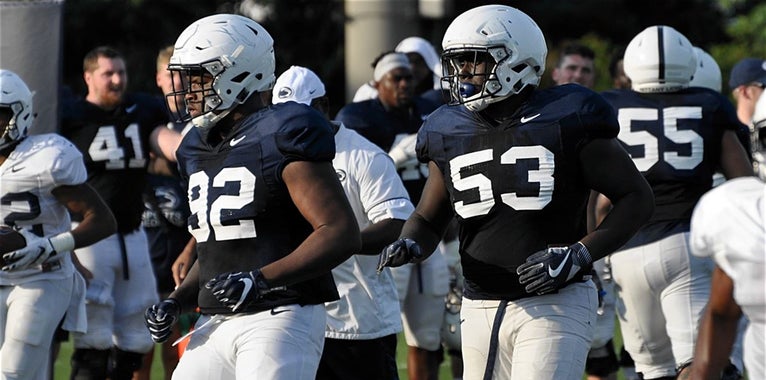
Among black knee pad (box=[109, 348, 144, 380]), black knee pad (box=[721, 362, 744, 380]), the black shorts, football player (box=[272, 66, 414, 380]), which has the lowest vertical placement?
black knee pad (box=[109, 348, 144, 380])

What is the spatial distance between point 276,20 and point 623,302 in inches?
490

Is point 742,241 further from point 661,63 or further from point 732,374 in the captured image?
point 661,63

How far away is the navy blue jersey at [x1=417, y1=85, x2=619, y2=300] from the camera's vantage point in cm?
432

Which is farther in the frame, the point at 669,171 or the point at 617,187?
the point at 669,171

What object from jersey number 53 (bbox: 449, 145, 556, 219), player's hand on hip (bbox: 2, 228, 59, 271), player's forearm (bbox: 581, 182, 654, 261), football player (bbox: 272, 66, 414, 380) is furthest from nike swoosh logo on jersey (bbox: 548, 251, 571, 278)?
player's hand on hip (bbox: 2, 228, 59, 271)

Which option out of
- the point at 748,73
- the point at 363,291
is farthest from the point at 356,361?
the point at 748,73

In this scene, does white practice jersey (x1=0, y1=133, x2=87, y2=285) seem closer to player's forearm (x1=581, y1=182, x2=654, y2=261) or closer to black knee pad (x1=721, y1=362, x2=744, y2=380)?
player's forearm (x1=581, y1=182, x2=654, y2=261)

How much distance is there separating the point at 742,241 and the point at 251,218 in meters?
1.43

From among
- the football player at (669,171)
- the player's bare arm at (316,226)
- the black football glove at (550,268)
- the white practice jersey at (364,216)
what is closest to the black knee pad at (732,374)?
the football player at (669,171)

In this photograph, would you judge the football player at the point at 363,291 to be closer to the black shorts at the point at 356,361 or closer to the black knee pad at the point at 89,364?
the black shorts at the point at 356,361

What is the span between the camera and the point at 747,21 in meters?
22.2

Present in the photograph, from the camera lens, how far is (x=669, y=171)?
619 centimetres

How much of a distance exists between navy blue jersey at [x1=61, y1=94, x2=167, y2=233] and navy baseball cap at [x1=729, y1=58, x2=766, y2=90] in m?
3.11

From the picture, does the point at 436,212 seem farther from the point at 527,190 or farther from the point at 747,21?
the point at 747,21
